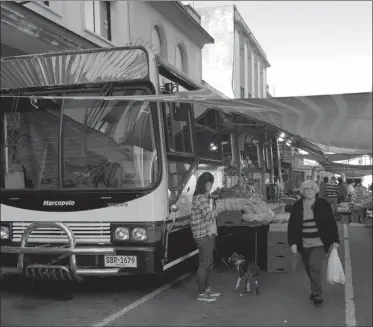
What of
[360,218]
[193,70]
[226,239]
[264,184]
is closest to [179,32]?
[193,70]

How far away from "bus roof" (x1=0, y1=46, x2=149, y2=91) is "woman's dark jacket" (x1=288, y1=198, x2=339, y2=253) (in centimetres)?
273

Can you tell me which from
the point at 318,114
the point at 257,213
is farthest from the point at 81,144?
the point at 257,213

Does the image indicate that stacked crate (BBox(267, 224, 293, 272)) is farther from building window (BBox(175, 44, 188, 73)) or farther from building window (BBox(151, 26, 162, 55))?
building window (BBox(175, 44, 188, 73))

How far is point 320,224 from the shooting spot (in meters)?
6.48

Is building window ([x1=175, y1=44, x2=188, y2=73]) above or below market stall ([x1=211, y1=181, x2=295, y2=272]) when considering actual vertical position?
above

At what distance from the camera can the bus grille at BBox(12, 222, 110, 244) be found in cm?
660

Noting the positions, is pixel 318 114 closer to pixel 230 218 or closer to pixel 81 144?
pixel 230 218

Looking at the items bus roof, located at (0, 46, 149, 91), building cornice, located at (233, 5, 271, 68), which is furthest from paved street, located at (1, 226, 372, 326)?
building cornice, located at (233, 5, 271, 68)

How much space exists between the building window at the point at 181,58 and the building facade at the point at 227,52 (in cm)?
254

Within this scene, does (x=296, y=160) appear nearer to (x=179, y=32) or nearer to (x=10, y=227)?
(x=10, y=227)

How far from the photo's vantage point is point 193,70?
23.0 meters

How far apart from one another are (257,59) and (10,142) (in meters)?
29.6

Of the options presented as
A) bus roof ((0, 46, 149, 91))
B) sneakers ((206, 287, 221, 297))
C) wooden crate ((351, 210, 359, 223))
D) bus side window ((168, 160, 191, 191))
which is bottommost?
sneakers ((206, 287, 221, 297))

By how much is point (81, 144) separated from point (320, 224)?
3.34m
